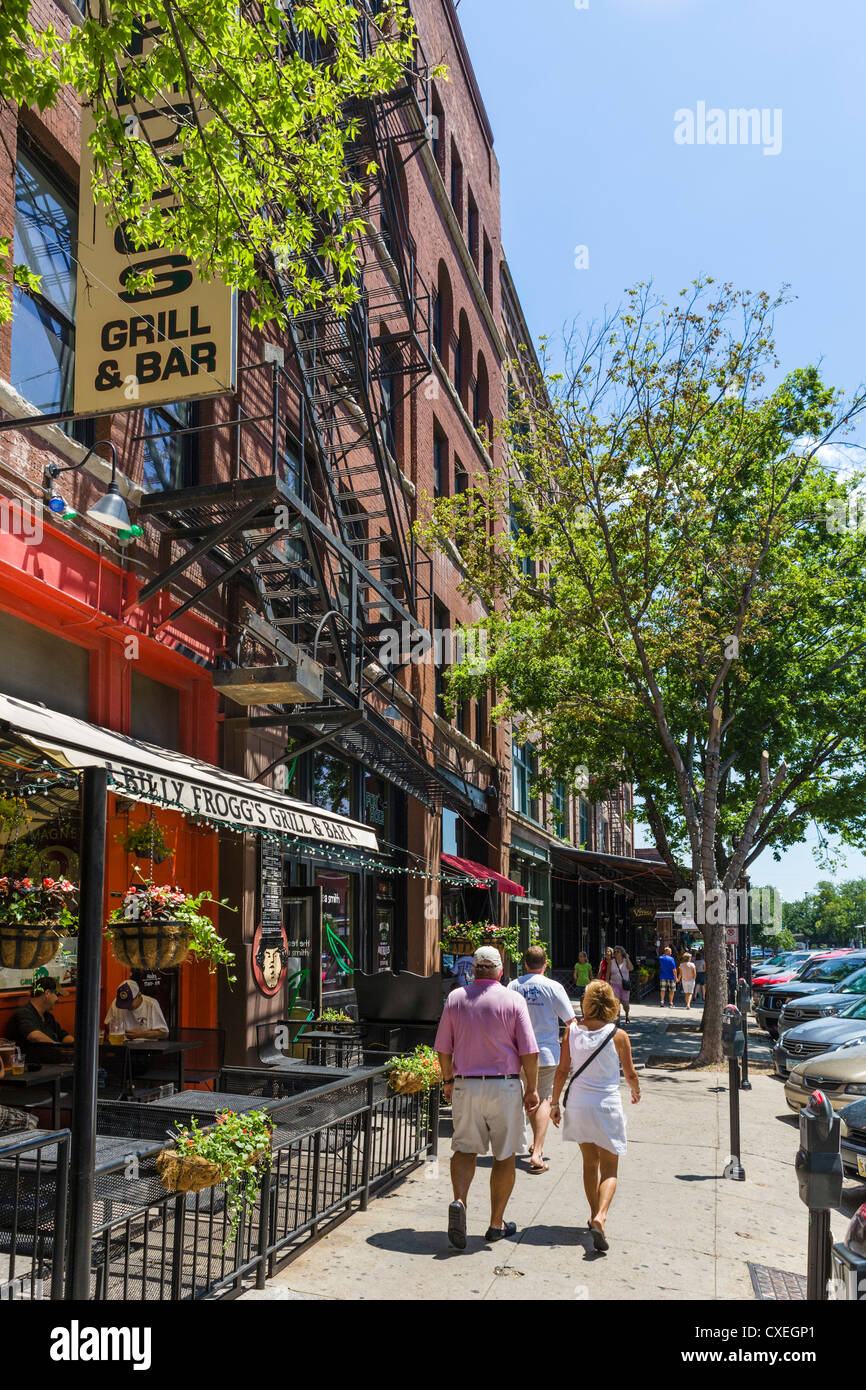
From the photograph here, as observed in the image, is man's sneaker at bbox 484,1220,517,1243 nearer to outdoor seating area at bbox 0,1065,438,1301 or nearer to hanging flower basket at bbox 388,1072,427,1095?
outdoor seating area at bbox 0,1065,438,1301

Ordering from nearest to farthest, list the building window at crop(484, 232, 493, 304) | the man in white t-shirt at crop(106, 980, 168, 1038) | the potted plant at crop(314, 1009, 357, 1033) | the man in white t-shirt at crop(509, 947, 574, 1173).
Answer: the man in white t-shirt at crop(509, 947, 574, 1173), the man in white t-shirt at crop(106, 980, 168, 1038), the potted plant at crop(314, 1009, 357, 1033), the building window at crop(484, 232, 493, 304)

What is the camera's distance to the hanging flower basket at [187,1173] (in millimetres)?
5324

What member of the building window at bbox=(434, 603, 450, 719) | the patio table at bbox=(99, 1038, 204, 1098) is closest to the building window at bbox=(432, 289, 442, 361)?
the building window at bbox=(434, 603, 450, 719)

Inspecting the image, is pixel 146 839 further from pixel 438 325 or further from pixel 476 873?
pixel 438 325

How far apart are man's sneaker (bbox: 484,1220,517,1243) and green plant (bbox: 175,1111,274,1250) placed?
1.79 metres

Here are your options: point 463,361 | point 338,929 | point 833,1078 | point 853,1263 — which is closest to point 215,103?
point 853,1263

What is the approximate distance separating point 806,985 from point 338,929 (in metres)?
12.5

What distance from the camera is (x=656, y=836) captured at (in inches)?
999

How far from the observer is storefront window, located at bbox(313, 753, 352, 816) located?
604 inches

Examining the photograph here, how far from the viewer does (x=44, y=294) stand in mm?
9266

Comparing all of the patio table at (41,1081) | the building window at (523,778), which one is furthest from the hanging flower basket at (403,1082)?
the building window at (523,778)

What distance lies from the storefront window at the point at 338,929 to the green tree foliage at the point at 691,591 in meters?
5.59
